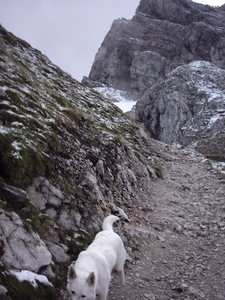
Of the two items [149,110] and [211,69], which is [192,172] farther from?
[211,69]

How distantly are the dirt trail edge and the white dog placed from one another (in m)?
0.85

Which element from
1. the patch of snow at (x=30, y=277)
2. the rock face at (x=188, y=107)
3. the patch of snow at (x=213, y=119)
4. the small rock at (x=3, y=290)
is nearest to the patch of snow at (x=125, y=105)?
the rock face at (x=188, y=107)

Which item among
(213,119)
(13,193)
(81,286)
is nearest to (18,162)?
(13,193)

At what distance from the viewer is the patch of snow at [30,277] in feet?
14.0

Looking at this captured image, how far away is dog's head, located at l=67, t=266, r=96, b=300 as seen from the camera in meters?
4.24

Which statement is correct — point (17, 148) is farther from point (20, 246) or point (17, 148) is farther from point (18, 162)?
point (20, 246)

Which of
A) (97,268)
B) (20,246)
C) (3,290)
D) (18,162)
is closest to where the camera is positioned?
(3,290)

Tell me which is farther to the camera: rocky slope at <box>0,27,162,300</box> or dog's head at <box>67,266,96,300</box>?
rocky slope at <box>0,27,162,300</box>

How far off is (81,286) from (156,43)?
191 metres

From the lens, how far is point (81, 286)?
4242 millimetres

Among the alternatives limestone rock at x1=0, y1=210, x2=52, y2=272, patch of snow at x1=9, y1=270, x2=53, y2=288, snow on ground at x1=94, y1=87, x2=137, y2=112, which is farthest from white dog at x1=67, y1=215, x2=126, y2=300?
snow on ground at x1=94, y1=87, x2=137, y2=112

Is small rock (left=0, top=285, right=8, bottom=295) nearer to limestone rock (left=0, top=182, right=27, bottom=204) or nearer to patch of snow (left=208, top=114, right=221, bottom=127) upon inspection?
limestone rock (left=0, top=182, right=27, bottom=204)

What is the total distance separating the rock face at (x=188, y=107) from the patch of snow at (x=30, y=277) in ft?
127

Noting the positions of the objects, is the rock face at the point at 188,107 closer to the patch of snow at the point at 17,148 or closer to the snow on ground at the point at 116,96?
the patch of snow at the point at 17,148
